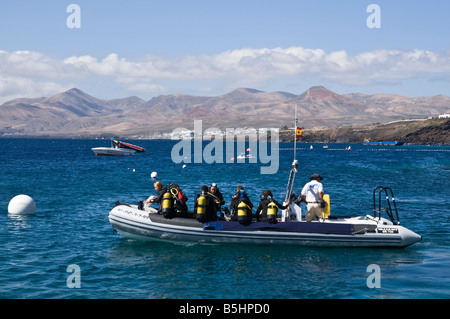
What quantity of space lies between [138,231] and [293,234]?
613cm

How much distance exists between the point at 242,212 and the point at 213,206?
117 centimetres

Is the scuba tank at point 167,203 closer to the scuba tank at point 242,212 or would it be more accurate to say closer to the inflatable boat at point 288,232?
the inflatable boat at point 288,232

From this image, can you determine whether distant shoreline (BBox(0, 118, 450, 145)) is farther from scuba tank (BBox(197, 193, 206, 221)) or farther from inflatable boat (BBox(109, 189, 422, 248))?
scuba tank (BBox(197, 193, 206, 221))

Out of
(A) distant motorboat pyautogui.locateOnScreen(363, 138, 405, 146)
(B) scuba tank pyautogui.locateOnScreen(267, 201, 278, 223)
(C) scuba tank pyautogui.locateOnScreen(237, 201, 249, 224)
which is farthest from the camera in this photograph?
(A) distant motorboat pyautogui.locateOnScreen(363, 138, 405, 146)

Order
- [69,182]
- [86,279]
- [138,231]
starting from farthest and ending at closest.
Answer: [69,182]
[138,231]
[86,279]

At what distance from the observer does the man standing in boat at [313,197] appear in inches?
695

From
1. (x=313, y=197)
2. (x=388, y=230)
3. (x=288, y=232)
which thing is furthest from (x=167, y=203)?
(x=388, y=230)

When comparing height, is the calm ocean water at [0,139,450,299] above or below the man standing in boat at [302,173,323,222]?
below

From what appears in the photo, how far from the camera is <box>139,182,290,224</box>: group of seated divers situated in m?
17.2

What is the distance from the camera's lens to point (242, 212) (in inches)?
677

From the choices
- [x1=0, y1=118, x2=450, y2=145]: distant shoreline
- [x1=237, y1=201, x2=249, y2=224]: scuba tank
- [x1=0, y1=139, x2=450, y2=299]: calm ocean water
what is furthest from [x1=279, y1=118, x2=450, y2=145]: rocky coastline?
[x1=237, y1=201, x2=249, y2=224]: scuba tank
